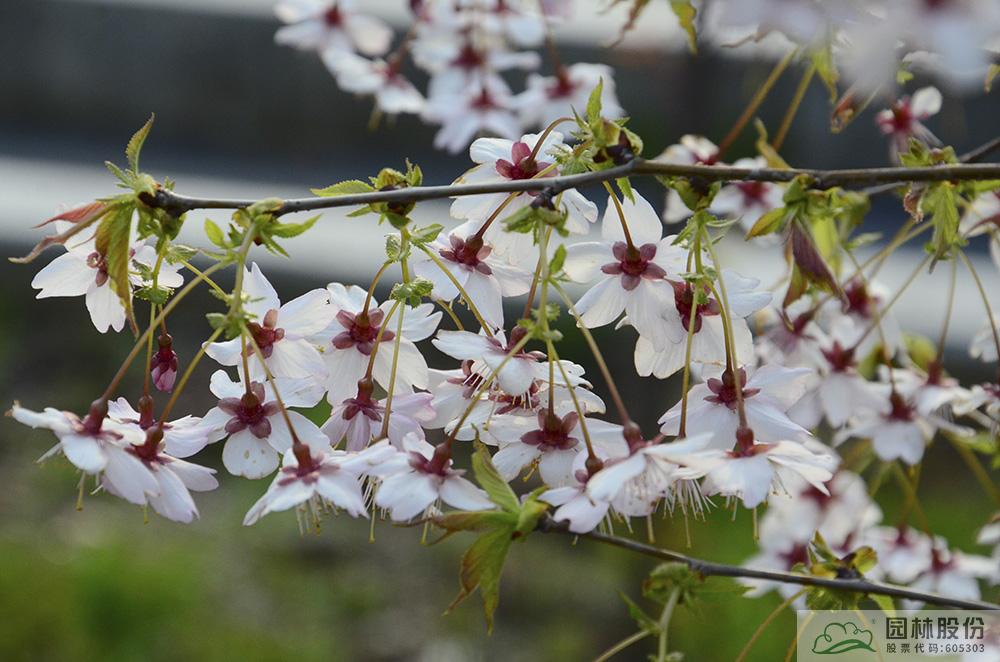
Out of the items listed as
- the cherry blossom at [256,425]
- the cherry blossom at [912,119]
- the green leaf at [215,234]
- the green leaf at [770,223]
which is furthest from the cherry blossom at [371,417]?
the cherry blossom at [912,119]

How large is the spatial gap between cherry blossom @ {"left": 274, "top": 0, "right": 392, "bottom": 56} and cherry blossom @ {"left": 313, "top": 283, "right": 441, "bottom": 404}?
757mm

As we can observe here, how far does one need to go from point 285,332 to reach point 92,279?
136mm

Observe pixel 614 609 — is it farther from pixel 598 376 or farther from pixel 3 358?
pixel 3 358

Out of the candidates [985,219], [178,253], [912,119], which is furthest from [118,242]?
[912,119]

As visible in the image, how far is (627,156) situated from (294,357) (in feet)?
0.78

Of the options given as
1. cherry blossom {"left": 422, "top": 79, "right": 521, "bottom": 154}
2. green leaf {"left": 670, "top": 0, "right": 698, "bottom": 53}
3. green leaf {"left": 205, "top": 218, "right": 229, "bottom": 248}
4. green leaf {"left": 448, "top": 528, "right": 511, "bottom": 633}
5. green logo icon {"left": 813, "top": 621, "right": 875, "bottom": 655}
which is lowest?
green logo icon {"left": 813, "top": 621, "right": 875, "bottom": 655}

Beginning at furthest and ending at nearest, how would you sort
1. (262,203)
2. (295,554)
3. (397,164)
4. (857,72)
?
(397,164), (295,554), (262,203), (857,72)

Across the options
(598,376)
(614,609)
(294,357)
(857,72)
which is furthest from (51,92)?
(857,72)

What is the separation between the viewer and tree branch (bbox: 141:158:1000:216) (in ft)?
1.94

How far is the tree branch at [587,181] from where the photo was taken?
593 mm

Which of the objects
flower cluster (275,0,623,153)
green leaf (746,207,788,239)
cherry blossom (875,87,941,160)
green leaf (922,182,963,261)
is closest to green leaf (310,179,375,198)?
green leaf (746,207,788,239)

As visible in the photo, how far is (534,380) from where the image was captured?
0.66 m

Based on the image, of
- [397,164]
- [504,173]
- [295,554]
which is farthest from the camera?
[397,164]

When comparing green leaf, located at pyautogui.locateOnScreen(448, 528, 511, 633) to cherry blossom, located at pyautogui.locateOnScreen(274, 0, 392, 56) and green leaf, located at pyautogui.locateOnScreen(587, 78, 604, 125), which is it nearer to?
green leaf, located at pyautogui.locateOnScreen(587, 78, 604, 125)
